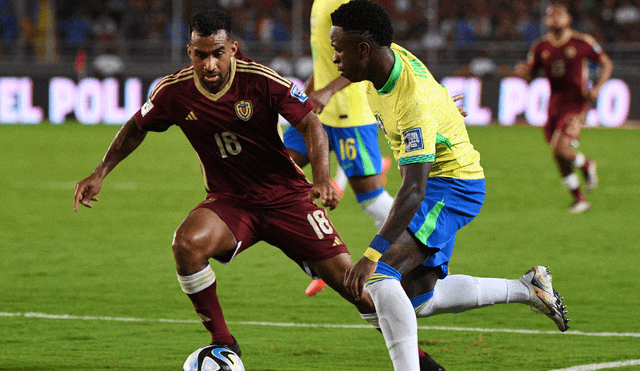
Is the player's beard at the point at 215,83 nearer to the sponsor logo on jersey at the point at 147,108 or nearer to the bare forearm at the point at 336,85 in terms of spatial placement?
the sponsor logo on jersey at the point at 147,108

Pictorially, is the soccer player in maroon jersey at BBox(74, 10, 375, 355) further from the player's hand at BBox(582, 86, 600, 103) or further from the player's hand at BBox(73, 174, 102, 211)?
the player's hand at BBox(582, 86, 600, 103)

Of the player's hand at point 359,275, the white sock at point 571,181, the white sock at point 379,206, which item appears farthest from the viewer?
the white sock at point 571,181

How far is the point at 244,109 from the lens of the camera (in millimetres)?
4242

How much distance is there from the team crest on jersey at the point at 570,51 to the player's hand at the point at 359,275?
7.85 m

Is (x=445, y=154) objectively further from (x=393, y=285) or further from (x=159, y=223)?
(x=159, y=223)

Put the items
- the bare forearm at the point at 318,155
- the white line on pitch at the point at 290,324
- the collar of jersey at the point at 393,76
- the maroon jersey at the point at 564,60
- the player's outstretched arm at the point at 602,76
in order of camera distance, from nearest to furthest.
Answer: the collar of jersey at the point at 393,76 → the bare forearm at the point at 318,155 → the white line on pitch at the point at 290,324 → the player's outstretched arm at the point at 602,76 → the maroon jersey at the point at 564,60

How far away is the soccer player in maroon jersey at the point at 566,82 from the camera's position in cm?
1001

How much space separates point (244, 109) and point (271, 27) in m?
18.5

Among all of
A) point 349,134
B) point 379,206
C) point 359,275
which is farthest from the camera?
point 349,134

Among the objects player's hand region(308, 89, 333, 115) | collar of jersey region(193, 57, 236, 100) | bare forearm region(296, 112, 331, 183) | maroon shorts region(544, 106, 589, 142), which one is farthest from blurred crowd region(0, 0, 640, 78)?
bare forearm region(296, 112, 331, 183)

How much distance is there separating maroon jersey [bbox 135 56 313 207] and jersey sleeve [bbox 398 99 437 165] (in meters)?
0.74

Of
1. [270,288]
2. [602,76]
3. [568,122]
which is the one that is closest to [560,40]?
[602,76]

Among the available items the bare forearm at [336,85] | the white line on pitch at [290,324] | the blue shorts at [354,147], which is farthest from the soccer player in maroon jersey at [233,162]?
the blue shorts at [354,147]

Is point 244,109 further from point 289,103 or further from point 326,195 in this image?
point 326,195
